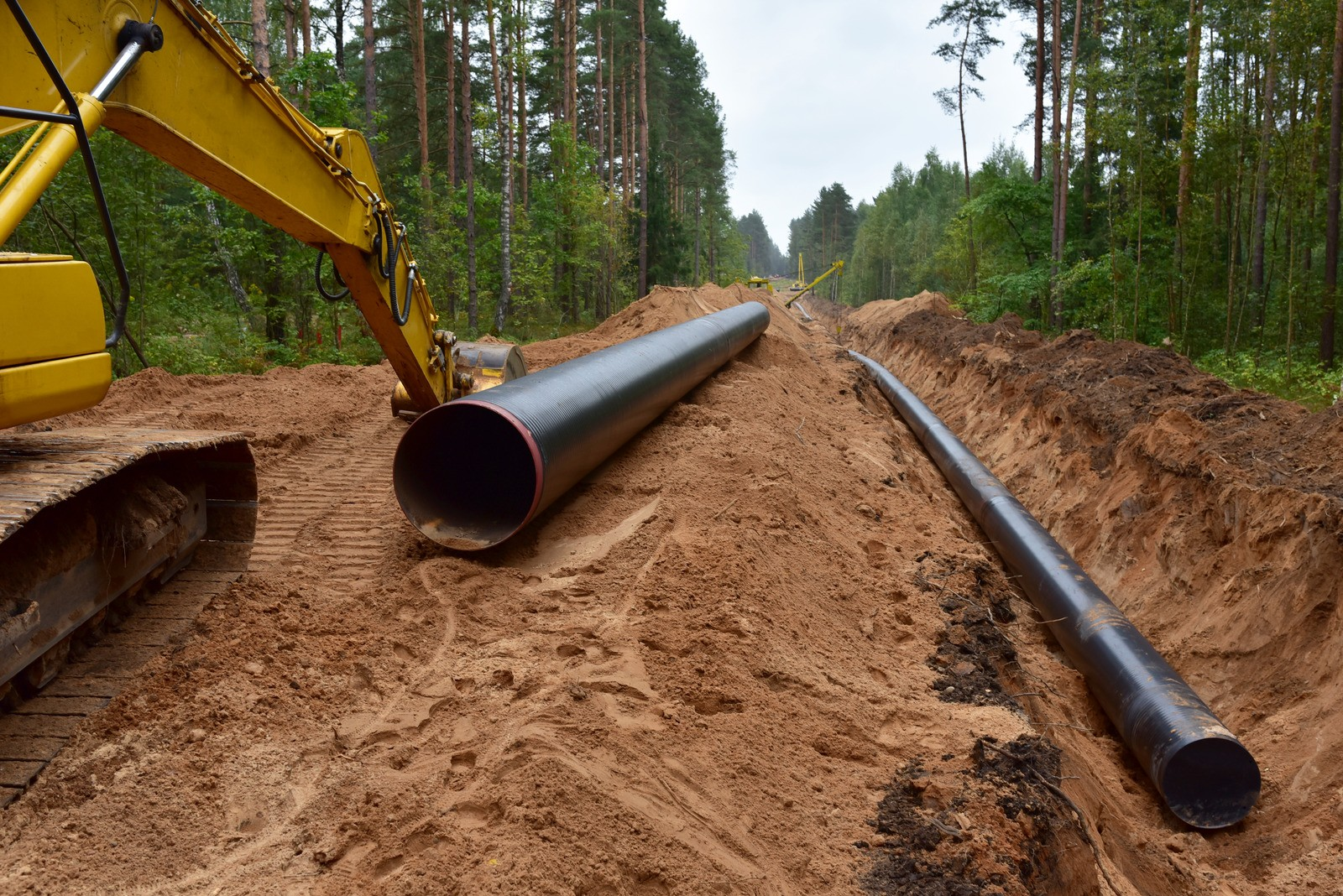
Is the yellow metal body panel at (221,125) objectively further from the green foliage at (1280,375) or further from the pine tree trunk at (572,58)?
the pine tree trunk at (572,58)

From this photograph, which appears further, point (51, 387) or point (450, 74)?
point (450, 74)

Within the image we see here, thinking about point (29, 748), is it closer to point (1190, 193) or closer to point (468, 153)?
point (468, 153)

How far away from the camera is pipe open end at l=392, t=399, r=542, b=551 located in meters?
5.64

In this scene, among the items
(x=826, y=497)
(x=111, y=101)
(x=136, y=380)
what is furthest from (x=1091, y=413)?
(x=136, y=380)

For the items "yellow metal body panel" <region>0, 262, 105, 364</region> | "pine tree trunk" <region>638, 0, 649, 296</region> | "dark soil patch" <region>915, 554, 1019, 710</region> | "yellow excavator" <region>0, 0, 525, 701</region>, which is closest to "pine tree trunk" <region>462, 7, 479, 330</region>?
"pine tree trunk" <region>638, 0, 649, 296</region>

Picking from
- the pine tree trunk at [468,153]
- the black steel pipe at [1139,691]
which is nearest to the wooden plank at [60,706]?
the black steel pipe at [1139,691]

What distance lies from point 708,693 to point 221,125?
158 inches

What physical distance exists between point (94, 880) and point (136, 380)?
862 centimetres

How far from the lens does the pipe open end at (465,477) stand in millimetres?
5637

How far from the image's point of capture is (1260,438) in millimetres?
7711

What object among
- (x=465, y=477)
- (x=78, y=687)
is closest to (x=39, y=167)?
(x=78, y=687)

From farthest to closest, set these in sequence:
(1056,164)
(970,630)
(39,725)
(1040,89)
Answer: (1040,89) < (1056,164) < (970,630) < (39,725)

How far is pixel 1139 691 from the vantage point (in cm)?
542

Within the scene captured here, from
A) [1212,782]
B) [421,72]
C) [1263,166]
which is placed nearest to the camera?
[1212,782]
